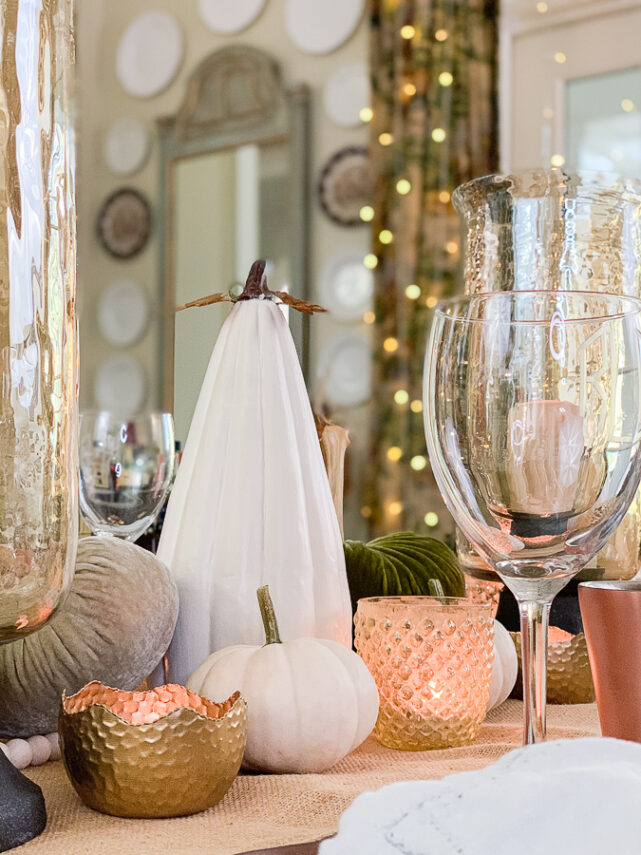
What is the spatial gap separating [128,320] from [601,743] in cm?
389

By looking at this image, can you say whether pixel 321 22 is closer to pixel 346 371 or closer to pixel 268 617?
pixel 346 371

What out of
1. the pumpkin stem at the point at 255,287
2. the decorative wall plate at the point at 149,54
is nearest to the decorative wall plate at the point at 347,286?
the decorative wall plate at the point at 149,54

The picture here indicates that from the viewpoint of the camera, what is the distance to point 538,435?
0.38 metres

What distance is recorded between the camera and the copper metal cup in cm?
A: 43

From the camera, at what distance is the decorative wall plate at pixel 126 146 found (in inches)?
162

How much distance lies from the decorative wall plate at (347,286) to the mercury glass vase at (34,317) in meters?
3.20

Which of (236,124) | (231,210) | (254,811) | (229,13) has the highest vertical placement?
(229,13)

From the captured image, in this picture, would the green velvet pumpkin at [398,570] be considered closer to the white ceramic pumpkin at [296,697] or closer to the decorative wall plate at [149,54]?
the white ceramic pumpkin at [296,697]

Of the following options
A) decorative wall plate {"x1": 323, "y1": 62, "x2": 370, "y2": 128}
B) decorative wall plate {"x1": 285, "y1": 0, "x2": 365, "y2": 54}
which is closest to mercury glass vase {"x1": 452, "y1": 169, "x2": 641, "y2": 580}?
decorative wall plate {"x1": 323, "y1": 62, "x2": 370, "y2": 128}

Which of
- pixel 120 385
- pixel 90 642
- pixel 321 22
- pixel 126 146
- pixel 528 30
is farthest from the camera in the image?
pixel 126 146

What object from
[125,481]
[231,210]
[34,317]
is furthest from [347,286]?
[34,317]

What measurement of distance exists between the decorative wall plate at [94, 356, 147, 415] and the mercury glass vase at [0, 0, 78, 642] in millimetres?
3644

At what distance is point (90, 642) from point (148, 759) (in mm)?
108

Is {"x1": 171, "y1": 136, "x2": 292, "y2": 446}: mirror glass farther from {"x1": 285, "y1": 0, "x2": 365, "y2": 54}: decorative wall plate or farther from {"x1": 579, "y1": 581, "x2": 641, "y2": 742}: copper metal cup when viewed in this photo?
{"x1": 579, "y1": 581, "x2": 641, "y2": 742}: copper metal cup
